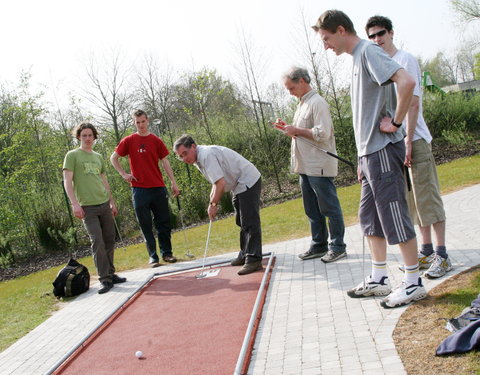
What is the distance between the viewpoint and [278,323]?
383 cm

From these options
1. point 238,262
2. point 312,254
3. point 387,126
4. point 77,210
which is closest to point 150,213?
point 77,210

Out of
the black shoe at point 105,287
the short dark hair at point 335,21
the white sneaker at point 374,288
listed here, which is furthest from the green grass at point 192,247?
the short dark hair at point 335,21

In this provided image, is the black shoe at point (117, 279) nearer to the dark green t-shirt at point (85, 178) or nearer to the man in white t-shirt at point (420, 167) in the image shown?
the dark green t-shirt at point (85, 178)

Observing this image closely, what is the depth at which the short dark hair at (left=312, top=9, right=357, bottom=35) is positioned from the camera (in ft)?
11.4

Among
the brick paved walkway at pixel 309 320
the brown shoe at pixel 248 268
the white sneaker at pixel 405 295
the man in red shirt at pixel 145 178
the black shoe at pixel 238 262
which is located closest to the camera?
the brick paved walkway at pixel 309 320

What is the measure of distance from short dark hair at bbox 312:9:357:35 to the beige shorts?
1.13 meters

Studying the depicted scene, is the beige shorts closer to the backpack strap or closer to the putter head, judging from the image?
the putter head

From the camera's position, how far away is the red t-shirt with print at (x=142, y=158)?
6.91 meters

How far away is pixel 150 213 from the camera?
7.04m

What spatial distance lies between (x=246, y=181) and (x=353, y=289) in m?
1.87

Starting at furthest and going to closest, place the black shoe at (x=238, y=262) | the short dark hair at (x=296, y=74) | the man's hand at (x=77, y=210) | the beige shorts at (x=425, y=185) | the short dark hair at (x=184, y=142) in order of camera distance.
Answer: the black shoe at (x=238, y=262) < the man's hand at (x=77, y=210) < the short dark hair at (x=296, y=74) < the short dark hair at (x=184, y=142) < the beige shorts at (x=425, y=185)

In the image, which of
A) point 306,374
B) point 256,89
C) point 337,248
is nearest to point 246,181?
point 337,248

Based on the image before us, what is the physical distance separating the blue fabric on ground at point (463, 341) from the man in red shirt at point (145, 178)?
191 inches

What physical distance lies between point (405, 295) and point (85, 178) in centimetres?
410
